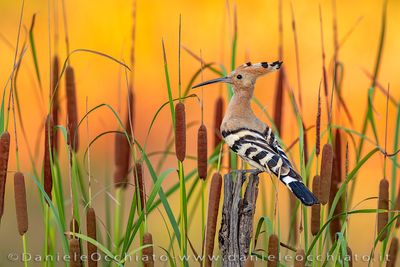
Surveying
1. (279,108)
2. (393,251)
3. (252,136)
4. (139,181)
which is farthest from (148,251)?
(393,251)

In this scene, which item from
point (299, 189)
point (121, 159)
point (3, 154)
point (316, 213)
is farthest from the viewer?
point (121, 159)

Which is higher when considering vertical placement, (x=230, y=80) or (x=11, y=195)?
(x=230, y=80)

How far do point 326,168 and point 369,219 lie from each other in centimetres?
557

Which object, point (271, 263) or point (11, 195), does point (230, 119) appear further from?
point (11, 195)

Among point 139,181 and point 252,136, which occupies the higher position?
point 252,136

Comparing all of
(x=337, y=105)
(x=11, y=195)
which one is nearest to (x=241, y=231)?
(x=337, y=105)

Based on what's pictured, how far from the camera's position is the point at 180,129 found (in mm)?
2762

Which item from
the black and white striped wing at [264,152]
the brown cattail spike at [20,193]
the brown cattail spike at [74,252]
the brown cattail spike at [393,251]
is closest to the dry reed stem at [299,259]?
the black and white striped wing at [264,152]

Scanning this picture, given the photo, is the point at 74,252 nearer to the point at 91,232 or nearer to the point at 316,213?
the point at 91,232

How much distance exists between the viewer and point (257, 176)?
3.25 m

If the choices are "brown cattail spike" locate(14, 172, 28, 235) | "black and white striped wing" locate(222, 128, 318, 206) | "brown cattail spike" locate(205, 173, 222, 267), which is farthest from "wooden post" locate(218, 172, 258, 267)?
"brown cattail spike" locate(14, 172, 28, 235)

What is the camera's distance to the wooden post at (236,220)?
3.11 metres

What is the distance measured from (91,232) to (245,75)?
110 cm

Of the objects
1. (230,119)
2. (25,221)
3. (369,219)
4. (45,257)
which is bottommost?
(369,219)
